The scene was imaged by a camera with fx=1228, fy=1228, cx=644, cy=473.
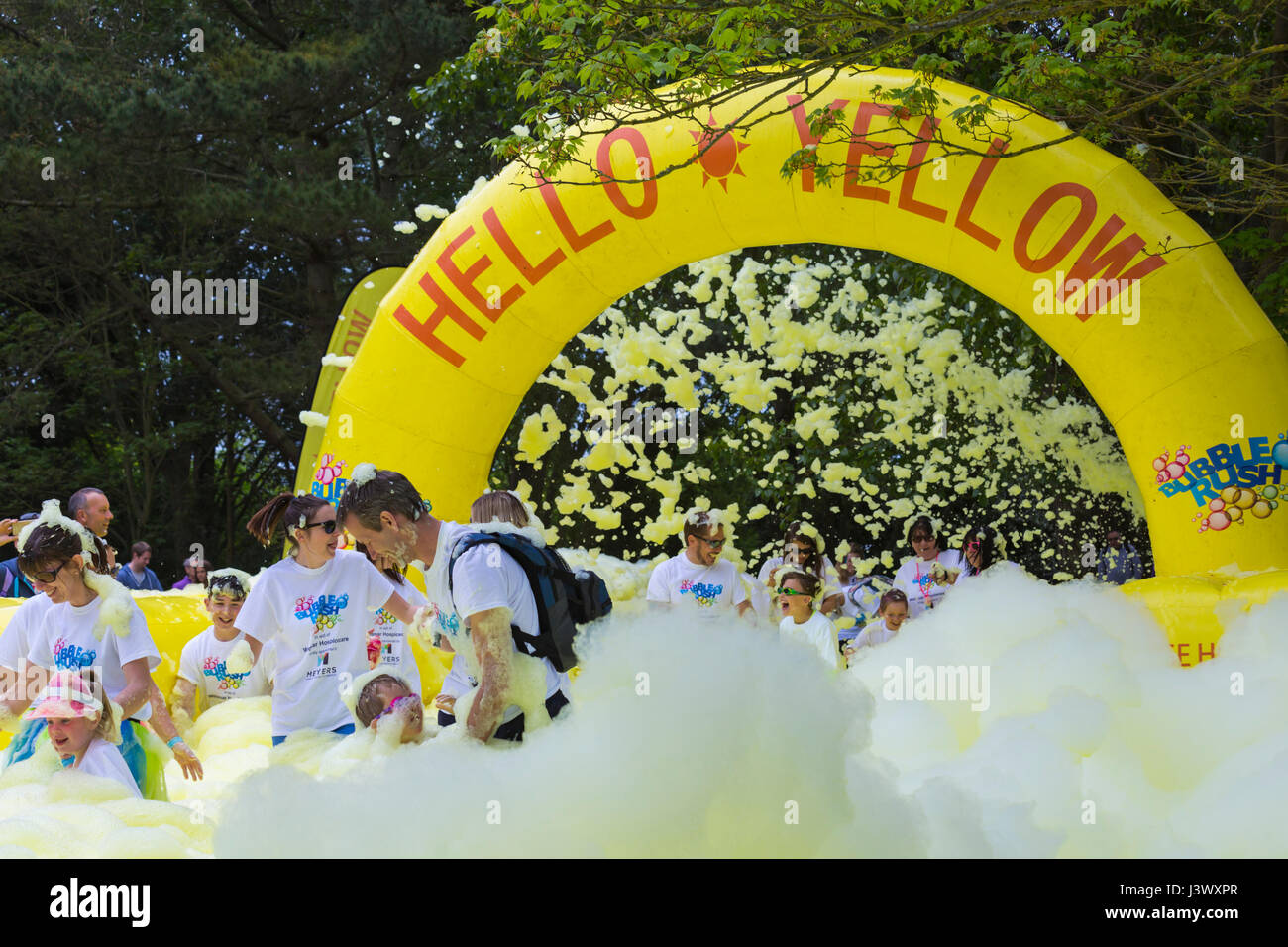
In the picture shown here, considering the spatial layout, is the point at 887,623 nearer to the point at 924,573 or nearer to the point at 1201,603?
the point at 924,573

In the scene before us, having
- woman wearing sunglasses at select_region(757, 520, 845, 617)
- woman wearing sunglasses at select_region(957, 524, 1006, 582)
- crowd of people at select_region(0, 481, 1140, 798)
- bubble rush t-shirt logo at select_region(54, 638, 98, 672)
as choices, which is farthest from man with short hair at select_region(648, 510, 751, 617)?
bubble rush t-shirt logo at select_region(54, 638, 98, 672)

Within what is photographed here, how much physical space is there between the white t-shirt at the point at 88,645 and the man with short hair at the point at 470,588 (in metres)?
0.81

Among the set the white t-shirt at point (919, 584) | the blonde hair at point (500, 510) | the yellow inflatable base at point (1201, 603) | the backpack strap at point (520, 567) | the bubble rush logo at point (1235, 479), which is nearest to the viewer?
the backpack strap at point (520, 567)

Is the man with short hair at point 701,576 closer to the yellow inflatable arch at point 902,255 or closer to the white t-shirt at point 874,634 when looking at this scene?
the white t-shirt at point 874,634

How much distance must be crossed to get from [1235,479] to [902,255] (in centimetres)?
162

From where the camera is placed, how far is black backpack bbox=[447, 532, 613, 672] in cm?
283

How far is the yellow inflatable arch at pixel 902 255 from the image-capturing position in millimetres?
4766

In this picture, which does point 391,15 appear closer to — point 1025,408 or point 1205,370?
point 1025,408

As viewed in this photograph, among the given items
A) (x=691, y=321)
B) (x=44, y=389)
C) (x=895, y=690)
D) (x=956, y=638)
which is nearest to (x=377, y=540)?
(x=895, y=690)

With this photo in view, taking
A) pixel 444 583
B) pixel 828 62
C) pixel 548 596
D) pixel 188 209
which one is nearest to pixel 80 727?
pixel 444 583

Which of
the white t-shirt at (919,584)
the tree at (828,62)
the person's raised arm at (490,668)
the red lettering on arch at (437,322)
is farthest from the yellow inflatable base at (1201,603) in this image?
the red lettering on arch at (437,322)

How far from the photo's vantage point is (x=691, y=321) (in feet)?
21.5

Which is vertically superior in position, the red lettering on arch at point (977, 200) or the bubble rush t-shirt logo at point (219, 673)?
the red lettering on arch at point (977, 200)
